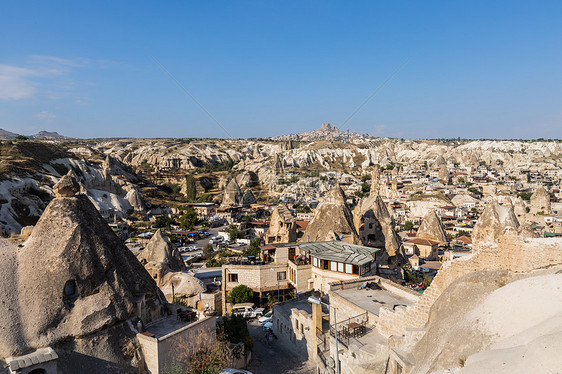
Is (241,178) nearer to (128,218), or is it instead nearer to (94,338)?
(128,218)

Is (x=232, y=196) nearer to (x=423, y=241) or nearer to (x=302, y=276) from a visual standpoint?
(x=423, y=241)

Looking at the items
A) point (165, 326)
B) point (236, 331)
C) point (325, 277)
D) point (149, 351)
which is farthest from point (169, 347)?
point (325, 277)

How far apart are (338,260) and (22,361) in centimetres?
1539

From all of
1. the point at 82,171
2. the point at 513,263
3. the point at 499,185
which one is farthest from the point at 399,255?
the point at 499,185

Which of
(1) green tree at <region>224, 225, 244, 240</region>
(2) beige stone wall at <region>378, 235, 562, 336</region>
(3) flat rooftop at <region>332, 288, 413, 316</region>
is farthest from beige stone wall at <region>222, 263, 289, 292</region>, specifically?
(1) green tree at <region>224, 225, 244, 240</region>

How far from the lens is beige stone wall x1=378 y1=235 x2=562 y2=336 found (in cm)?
877

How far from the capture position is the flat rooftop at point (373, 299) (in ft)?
54.8

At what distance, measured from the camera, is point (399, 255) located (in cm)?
3272

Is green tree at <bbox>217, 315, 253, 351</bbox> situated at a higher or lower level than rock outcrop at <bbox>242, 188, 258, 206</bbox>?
higher

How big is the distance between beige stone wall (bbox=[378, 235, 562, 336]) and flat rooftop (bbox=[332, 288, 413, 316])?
4368 mm

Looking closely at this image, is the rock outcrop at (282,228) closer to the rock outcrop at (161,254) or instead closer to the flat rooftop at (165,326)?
the rock outcrop at (161,254)

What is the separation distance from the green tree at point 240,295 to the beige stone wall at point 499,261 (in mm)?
15834

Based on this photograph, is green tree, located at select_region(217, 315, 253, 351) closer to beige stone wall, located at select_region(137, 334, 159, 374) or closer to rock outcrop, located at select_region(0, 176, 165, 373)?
beige stone wall, located at select_region(137, 334, 159, 374)

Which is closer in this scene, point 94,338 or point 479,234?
point 94,338
